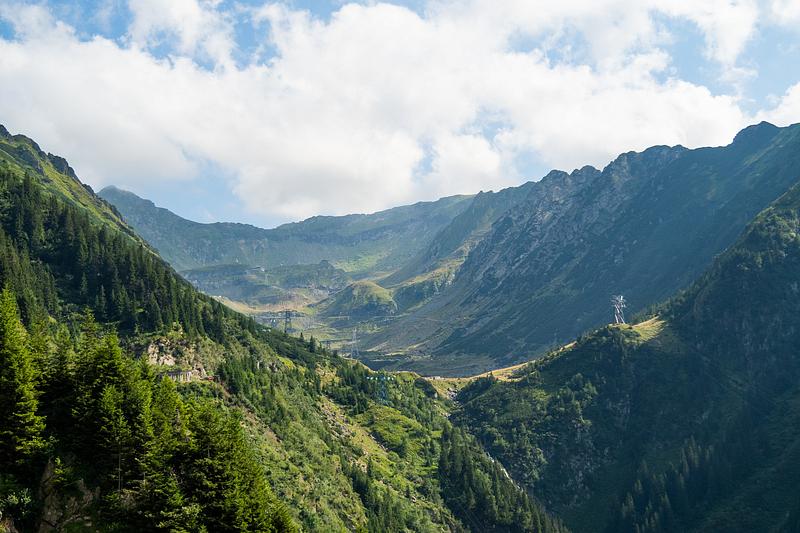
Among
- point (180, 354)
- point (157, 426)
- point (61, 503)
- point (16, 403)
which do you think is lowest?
point (61, 503)

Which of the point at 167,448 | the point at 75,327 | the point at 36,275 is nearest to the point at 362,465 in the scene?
the point at 75,327

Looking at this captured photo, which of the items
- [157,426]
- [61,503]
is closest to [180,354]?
[157,426]

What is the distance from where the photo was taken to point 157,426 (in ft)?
200

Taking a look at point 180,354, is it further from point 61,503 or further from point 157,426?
point 61,503

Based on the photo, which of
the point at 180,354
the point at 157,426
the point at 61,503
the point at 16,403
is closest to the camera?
the point at 61,503

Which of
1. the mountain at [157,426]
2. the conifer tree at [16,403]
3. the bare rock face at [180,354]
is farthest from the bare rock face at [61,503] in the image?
the bare rock face at [180,354]

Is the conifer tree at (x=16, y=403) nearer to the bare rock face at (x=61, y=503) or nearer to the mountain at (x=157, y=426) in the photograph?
the mountain at (x=157, y=426)

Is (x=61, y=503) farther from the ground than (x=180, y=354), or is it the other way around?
(x=180, y=354)

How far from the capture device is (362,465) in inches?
6526

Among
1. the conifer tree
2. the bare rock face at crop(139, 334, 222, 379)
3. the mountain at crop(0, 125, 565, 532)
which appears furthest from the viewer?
the bare rock face at crop(139, 334, 222, 379)

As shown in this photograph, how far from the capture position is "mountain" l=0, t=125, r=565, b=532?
5550 centimetres

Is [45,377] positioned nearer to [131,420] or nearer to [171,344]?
[131,420]

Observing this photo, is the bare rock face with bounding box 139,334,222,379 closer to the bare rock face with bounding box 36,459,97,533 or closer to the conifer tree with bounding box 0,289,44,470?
the conifer tree with bounding box 0,289,44,470

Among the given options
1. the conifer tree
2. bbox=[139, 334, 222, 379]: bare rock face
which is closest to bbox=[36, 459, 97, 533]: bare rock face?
the conifer tree
